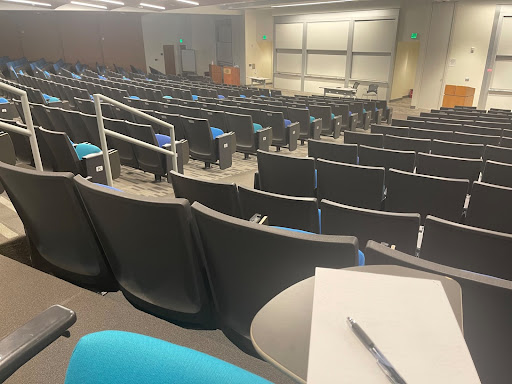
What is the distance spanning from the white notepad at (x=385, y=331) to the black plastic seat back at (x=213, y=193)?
1646mm

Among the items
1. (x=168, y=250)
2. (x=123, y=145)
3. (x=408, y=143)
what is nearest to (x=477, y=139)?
(x=408, y=143)

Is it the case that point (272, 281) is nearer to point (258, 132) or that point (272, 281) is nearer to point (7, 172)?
point (7, 172)

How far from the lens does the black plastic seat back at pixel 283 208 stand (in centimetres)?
228

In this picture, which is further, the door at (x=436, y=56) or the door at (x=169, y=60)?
the door at (x=169, y=60)

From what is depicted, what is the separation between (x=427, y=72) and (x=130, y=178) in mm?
13046

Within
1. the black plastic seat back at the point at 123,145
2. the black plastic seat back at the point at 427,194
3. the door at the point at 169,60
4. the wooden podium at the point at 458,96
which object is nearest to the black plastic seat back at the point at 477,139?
the black plastic seat back at the point at 427,194

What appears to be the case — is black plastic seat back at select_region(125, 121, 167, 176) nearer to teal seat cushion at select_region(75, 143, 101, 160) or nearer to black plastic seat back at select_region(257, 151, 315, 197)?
teal seat cushion at select_region(75, 143, 101, 160)

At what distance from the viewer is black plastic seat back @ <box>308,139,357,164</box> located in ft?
14.1

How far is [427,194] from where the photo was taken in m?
3.11

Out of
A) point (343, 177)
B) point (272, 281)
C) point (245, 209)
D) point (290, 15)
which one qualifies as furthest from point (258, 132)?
point (290, 15)

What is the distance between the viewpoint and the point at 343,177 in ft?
11.1

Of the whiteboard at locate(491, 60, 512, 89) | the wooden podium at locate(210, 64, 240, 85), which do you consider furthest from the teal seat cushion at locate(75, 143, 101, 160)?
the wooden podium at locate(210, 64, 240, 85)

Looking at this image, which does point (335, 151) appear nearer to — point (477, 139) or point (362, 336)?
point (477, 139)

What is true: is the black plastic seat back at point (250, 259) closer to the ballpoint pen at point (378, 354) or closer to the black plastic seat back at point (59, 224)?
the ballpoint pen at point (378, 354)
